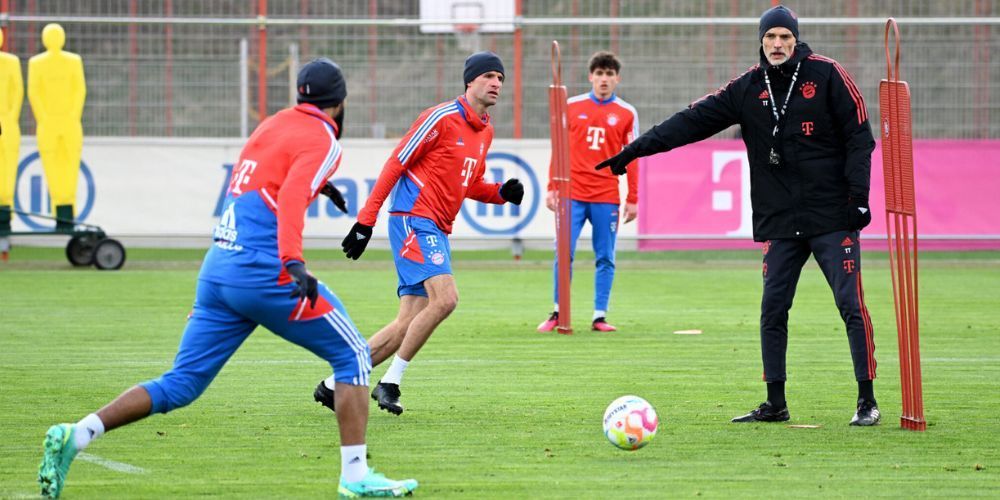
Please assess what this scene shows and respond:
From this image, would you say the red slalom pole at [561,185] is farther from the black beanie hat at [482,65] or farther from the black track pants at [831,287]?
the black track pants at [831,287]

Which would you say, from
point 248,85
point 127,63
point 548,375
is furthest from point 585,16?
point 548,375

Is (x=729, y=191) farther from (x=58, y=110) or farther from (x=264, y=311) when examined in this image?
(x=264, y=311)

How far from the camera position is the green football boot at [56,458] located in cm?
547

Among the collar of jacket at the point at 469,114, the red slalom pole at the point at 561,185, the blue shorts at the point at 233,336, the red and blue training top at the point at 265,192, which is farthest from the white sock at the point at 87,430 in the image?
the red slalom pole at the point at 561,185

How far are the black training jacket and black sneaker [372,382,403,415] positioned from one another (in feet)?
7.12

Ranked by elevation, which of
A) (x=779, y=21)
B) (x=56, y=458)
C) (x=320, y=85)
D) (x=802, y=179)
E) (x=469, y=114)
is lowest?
(x=56, y=458)

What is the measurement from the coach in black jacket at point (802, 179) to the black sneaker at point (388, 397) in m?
1.87

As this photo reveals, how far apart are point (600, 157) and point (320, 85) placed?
6950mm

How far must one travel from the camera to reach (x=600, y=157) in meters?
12.6

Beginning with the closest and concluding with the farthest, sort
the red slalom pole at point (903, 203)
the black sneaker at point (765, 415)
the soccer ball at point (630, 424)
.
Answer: the soccer ball at point (630, 424)
the red slalom pole at point (903, 203)
the black sneaker at point (765, 415)

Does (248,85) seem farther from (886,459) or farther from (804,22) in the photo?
(886,459)

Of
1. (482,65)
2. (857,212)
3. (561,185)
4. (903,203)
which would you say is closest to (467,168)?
(482,65)

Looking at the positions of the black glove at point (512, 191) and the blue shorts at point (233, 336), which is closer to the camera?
the blue shorts at point (233, 336)

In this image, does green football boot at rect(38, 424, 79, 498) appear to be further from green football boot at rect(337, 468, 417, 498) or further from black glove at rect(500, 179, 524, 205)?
black glove at rect(500, 179, 524, 205)
